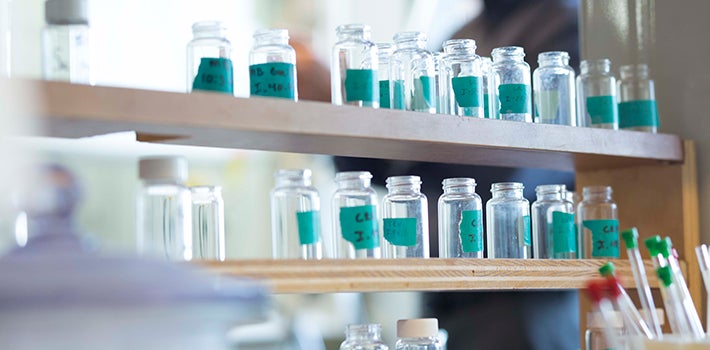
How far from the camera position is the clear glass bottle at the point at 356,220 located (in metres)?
1.53

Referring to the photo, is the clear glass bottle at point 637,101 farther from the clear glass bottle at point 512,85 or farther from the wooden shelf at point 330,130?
the clear glass bottle at point 512,85

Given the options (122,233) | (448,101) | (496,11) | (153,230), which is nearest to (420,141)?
(448,101)

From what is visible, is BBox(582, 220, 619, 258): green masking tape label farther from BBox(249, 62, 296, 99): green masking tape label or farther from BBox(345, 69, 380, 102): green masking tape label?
BBox(249, 62, 296, 99): green masking tape label

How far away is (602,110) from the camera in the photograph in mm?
1872

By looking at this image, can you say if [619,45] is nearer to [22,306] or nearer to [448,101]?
[448,101]

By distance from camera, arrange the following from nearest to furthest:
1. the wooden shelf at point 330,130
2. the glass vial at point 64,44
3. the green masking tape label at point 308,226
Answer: the wooden shelf at point 330,130 < the glass vial at point 64,44 < the green masking tape label at point 308,226

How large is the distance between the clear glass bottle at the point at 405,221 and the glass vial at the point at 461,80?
5.3 inches

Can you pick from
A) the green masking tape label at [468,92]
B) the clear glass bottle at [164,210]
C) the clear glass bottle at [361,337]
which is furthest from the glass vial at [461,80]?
the clear glass bottle at [164,210]

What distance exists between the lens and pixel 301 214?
1.50m

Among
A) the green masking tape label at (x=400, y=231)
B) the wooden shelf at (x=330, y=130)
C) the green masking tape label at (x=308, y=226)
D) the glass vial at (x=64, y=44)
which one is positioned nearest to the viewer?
the wooden shelf at (x=330, y=130)

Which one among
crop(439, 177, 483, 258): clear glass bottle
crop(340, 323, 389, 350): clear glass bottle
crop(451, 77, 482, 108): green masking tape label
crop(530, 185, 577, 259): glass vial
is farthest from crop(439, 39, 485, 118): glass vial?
crop(340, 323, 389, 350): clear glass bottle

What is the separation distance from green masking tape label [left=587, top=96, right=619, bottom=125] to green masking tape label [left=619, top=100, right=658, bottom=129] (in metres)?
0.07

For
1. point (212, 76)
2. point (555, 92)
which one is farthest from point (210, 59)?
point (555, 92)

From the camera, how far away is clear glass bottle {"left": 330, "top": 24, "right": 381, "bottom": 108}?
153 centimetres
